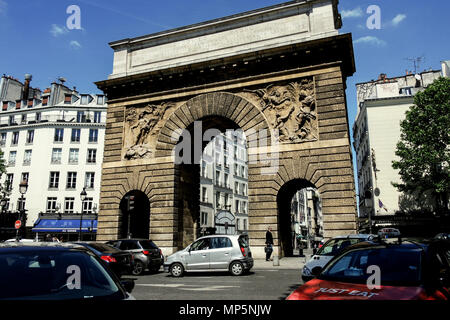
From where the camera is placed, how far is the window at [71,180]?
4128 cm

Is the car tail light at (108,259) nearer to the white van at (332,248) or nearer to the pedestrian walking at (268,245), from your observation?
the white van at (332,248)

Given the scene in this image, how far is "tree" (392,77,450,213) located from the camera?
3150cm

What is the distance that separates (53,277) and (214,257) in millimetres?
10948

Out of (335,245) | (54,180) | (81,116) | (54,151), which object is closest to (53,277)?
(335,245)

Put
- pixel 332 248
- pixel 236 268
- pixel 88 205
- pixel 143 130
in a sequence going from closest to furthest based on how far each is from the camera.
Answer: pixel 332 248 → pixel 236 268 → pixel 143 130 → pixel 88 205

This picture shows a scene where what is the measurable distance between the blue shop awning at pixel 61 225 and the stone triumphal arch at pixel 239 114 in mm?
17056

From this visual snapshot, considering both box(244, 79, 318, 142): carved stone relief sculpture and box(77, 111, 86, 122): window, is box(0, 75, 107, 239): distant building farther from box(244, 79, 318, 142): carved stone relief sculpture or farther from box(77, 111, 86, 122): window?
box(244, 79, 318, 142): carved stone relief sculpture

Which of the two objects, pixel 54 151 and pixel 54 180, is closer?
pixel 54 180

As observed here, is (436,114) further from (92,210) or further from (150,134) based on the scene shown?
(92,210)

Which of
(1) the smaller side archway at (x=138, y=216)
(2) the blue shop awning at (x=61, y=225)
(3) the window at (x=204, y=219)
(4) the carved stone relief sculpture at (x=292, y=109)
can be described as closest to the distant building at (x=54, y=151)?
(2) the blue shop awning at (x=61, y=225)

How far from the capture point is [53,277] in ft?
11.5

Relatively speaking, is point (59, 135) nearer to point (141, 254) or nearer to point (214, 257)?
point (141, 254)

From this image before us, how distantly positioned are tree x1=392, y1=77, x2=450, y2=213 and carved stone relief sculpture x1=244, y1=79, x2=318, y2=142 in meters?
17.4

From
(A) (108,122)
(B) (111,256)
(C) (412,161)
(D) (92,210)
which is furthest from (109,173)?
(C) (412,161)
